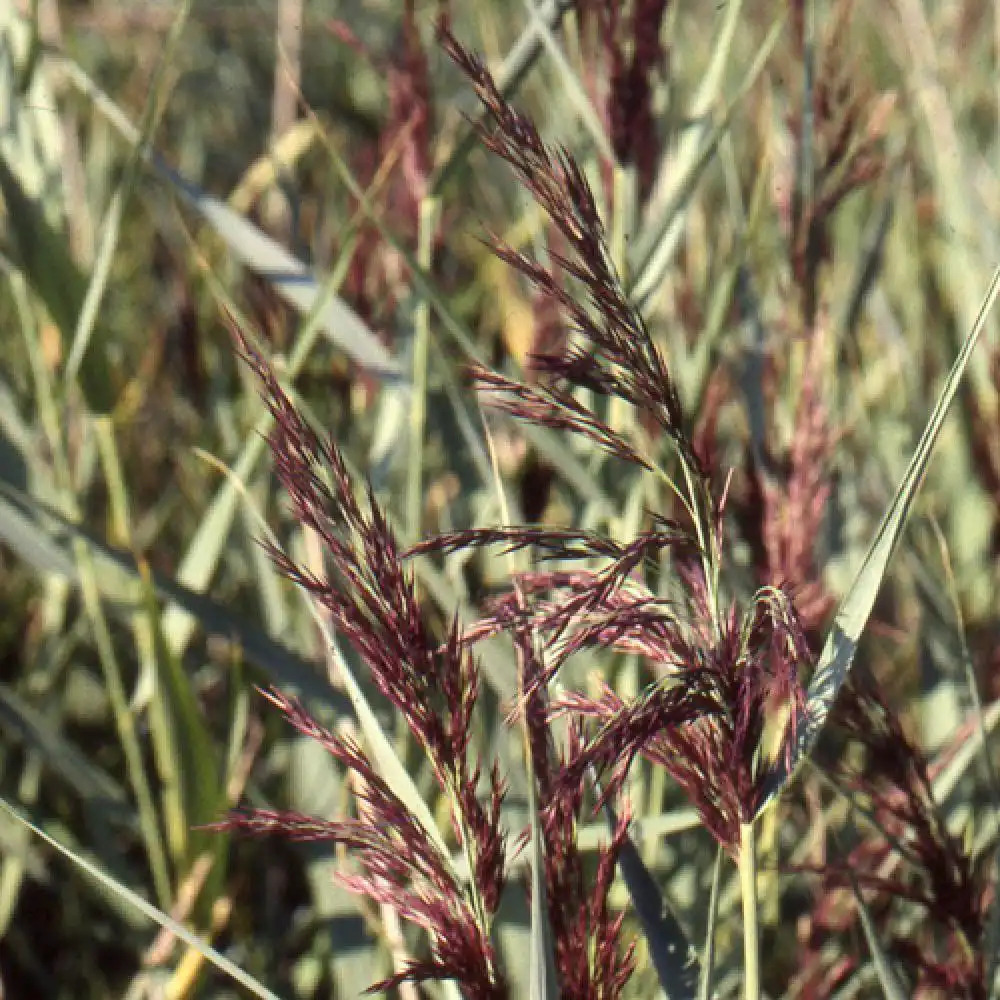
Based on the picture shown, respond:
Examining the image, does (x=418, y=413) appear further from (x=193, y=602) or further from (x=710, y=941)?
(x=710, y=941)

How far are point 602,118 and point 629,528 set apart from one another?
0.79ft

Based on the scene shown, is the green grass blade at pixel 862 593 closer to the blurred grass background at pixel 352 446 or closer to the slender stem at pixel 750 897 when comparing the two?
the slender stem at pixel 750 897

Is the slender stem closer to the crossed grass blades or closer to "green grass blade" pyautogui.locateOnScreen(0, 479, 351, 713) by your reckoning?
the crossed grass blades

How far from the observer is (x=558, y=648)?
39 cm

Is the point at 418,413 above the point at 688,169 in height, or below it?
below

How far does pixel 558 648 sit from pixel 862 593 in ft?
0.39

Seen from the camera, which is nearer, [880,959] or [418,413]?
[880,959]

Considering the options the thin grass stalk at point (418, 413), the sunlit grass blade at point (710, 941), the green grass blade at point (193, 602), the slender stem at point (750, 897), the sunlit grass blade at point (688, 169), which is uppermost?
the sunlit grass blade at point (688, 169)

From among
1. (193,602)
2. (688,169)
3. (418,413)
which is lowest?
(193,602)

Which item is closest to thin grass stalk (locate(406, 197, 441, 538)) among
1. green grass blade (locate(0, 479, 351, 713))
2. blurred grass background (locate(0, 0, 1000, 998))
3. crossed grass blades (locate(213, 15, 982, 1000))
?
blurred grass background (locate(0, 0, 1000, 998))

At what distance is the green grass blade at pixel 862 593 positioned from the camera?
41 cm

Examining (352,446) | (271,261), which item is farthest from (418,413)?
(352,446)

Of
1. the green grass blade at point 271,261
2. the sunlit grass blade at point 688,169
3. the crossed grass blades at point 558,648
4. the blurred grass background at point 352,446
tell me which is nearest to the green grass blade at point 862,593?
the crossed grass blades at point 558,648

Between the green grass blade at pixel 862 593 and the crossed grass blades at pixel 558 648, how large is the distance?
0.04ft
